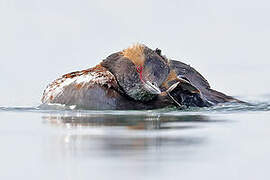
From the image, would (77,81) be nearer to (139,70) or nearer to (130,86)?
(130,86)

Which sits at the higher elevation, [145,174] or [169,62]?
[169,62]

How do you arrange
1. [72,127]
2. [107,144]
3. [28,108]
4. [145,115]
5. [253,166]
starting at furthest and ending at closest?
[28,108] → [145,115] → [72,127] → [107,144] → [253,166]

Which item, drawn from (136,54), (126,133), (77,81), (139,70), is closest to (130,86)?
(139,70)

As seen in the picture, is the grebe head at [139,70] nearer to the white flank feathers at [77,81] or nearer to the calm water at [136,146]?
the white flank feathers at [77,81]

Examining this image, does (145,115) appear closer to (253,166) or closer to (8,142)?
(8,142)

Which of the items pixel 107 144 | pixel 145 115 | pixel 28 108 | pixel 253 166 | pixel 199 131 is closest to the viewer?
pixel 253 166

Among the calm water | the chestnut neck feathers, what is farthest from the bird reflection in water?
the chestnut neck feathers

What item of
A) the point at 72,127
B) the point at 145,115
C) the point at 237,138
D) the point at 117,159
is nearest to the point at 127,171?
the point at 117,159

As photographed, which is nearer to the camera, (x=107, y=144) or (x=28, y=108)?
(x=107, y=144)
